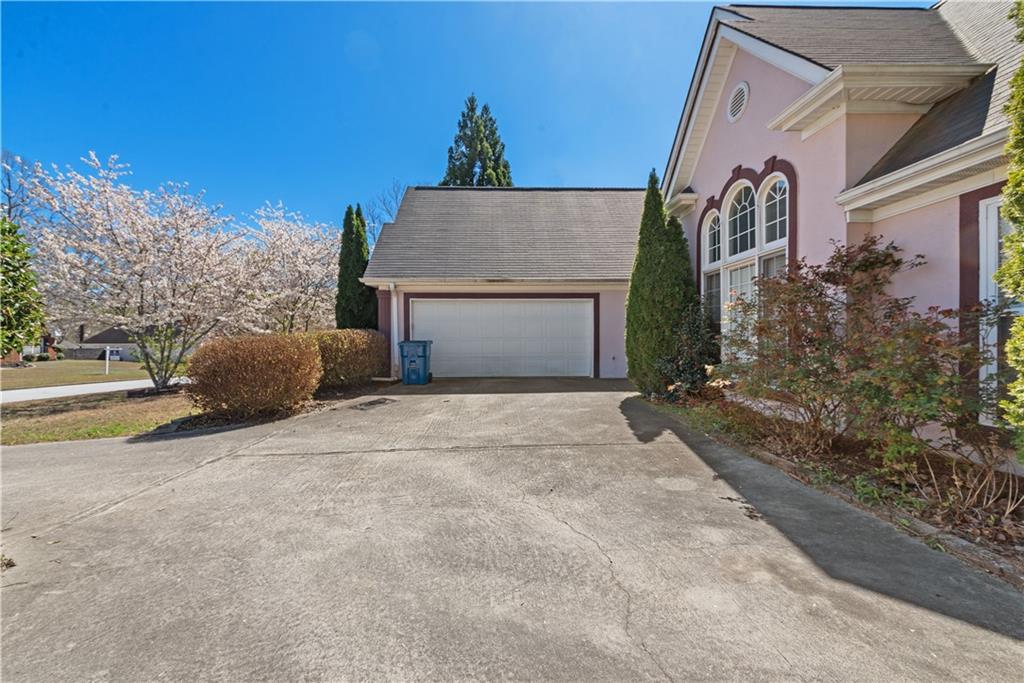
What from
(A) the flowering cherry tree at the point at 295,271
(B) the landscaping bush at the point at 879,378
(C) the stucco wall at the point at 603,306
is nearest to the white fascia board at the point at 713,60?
(B) the landscaping bush at the point at 879,378

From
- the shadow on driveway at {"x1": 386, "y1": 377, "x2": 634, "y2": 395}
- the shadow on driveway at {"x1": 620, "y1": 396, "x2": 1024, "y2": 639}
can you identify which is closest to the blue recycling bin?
the shadow on driveway at {"x1": 386, "y1": 377, "x2": 634, "y2": 395}

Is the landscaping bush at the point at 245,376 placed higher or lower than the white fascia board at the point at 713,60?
lower

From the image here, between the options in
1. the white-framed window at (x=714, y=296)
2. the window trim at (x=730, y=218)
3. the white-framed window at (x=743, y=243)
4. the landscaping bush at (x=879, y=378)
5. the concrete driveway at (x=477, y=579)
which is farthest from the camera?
the white-framed window at (x=714, y=296)

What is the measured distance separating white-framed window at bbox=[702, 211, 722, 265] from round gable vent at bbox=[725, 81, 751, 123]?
5.66 feet

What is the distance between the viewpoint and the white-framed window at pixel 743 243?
22.2ft

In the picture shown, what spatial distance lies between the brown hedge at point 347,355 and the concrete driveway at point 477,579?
15.0 ft

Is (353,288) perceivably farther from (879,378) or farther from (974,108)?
(974,108)

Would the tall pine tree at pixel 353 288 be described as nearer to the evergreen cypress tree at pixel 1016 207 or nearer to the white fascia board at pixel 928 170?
the white fascia board at pixel 928 170

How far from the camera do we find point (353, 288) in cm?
1326

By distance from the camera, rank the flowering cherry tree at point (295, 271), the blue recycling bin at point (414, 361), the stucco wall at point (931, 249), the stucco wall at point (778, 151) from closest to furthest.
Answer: the stucco wall at point (931, 249), the stucco wall at point (778, 151), the blue recycling bin at point (414, 361), the flowering cherry tree at point (295, 271)

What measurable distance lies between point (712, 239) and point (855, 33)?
3743 millimetres

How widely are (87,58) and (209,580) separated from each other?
1174 centimetres

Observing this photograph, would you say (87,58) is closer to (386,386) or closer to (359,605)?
(386,386)

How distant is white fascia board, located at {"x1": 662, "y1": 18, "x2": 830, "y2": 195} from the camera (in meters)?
5.95
